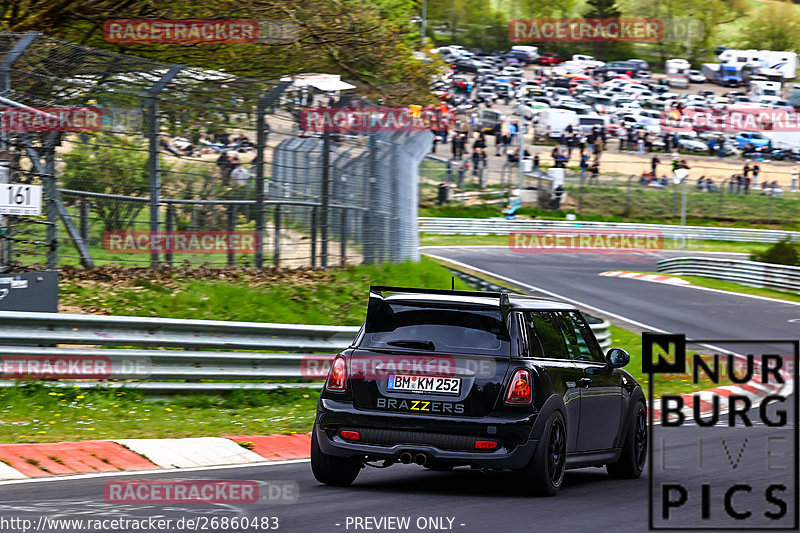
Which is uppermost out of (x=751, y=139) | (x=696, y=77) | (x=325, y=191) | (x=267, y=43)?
(x=696, y=77)

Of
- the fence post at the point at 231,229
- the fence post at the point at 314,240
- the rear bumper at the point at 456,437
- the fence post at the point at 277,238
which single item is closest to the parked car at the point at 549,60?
the fence post at the point at 314,240

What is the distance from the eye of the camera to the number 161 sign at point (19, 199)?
11.3m

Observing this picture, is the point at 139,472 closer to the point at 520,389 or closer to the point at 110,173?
the point at 520,389

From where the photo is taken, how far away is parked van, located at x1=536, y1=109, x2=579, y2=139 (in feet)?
228

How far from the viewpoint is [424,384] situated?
747 centimetres

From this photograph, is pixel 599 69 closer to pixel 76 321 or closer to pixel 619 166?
pixel 619 166

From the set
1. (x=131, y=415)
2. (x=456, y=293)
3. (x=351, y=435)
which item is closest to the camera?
(x=351, y=435)

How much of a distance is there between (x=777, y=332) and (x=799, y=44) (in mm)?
93564

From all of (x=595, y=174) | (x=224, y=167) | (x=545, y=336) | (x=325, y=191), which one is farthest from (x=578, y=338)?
(x=595, y=174)

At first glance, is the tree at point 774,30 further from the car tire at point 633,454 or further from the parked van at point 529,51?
the car tire at point 633,454

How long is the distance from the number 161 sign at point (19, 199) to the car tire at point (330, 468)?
5.00 meters

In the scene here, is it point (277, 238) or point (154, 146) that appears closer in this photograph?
point (154, 146)

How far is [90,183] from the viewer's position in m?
13.9

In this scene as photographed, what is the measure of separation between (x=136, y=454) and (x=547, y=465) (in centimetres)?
327
